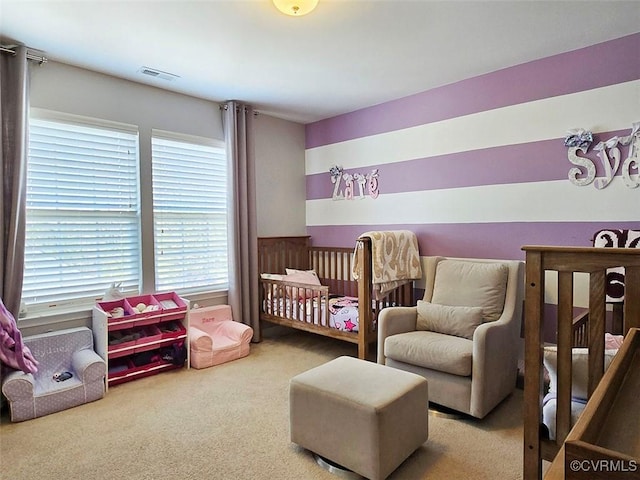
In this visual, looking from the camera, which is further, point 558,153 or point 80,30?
point 558,153

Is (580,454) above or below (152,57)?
below

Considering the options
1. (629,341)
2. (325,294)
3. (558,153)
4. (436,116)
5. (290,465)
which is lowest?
(290,465)

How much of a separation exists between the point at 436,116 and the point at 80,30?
9.04 ft

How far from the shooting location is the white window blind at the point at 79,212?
2807mm

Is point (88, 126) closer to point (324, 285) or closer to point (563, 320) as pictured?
point (324, 285)

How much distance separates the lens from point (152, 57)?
279 centimetres

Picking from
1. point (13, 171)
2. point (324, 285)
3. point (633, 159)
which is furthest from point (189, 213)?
point (633, 159)

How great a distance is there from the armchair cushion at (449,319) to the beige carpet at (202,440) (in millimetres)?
544

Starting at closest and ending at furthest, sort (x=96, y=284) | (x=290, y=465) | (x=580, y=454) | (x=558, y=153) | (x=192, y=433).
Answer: (x=580, y=454)
(x=290, y=465)
(x=192, y=433)
(x=558, y=153)
(x=96, y=284)

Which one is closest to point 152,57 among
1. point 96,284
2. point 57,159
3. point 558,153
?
point 57,159

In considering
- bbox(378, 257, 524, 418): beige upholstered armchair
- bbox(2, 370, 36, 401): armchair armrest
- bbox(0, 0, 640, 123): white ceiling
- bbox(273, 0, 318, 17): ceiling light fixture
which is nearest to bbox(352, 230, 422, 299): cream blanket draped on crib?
bbox(378, 257, 524, 418): beige upholstered armchair

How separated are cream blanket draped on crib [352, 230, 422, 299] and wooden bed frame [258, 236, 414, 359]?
0.19 ft

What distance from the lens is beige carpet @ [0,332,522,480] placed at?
1876 mm

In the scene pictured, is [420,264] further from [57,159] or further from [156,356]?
[57,159]
